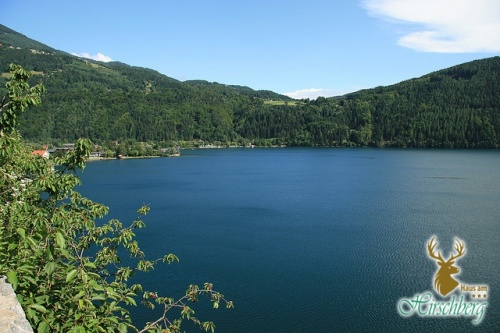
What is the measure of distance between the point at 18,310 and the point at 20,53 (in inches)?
8453

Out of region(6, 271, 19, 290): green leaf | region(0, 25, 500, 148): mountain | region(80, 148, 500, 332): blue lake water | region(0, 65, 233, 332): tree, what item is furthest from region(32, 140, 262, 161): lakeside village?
region(6, 271, 19, 290): green leaf

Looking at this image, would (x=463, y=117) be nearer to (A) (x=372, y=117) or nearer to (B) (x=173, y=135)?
(A) (x=372, y=117)

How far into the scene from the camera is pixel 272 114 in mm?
187500

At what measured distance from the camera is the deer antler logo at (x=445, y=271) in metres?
20.0

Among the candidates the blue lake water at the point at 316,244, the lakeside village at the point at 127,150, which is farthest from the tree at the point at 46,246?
the lakeside village at the point at 127,150

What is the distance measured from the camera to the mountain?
137000mm

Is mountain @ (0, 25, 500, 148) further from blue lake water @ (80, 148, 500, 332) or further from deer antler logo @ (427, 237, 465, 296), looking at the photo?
deer antler logo @ (427, 237, 465, 296)

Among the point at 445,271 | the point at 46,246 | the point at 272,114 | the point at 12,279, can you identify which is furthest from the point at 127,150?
the point at 12,279

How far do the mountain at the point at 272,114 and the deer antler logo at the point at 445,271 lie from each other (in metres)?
118

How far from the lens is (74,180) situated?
5.91m

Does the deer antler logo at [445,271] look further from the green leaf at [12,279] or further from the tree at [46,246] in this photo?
the green leaf at [12,279]

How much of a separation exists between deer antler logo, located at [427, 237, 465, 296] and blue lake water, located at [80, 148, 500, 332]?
1.44 ft

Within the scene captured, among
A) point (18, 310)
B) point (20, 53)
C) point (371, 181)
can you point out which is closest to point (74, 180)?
point (18, 310)

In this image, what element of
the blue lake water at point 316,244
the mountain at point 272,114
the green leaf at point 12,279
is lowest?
the blue lake water at point 316,244
